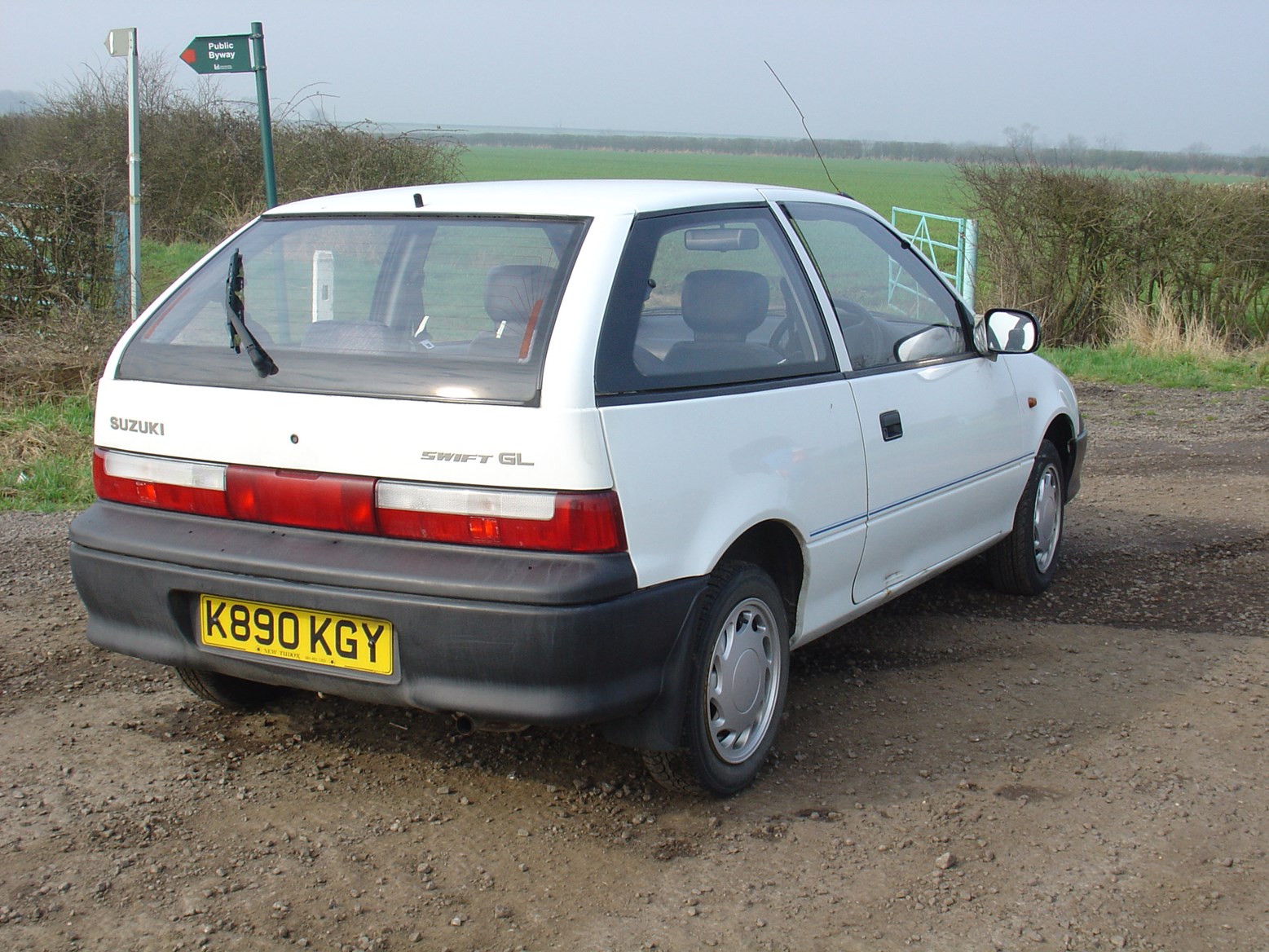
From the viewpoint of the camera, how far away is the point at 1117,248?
1442cm

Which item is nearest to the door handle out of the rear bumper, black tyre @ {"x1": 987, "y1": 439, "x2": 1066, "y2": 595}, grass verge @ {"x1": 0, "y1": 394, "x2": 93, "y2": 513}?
the rear bumper

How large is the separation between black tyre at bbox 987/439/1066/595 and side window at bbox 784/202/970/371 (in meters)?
0.90

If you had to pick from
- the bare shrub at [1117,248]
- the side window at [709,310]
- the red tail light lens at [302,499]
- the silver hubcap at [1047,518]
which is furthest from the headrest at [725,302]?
the bare shrub at [1117,248]

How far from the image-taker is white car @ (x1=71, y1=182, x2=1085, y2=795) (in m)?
2.98

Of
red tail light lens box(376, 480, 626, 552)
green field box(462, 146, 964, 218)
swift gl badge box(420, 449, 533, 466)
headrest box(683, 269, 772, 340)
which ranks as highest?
green field box(462, 146, 964, 218)

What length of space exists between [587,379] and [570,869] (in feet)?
3.99

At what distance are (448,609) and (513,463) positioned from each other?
378 millimetres

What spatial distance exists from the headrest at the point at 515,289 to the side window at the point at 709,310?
201 mm

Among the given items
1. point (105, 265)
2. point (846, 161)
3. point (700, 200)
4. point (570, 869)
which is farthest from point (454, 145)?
point (846, 161)

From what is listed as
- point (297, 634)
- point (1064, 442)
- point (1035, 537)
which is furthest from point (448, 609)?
point (1064, 442)

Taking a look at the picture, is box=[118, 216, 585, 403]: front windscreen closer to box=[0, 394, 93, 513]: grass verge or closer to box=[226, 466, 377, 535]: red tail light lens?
box=[226, 466, 377, 535]: red tail light lens

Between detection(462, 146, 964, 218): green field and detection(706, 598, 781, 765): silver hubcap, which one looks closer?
detection(706, 598, 781, 765): silver hubcap

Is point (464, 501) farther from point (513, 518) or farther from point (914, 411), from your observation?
point (914, 411)

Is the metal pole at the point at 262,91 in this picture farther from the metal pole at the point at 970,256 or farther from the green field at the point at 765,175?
the green field at the point at 765,175
